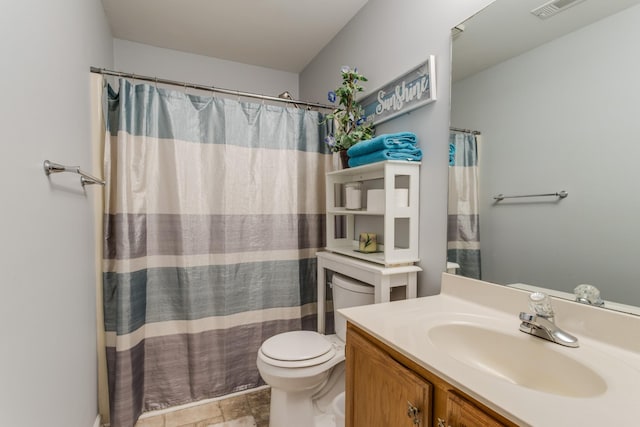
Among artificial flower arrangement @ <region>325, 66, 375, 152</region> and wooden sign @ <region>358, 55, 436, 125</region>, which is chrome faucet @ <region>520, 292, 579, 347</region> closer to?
wooden sign @ <region>358, 55, 436, 125</region>

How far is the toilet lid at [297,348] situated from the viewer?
4.81 ft

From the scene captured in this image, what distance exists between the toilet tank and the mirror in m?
0.59

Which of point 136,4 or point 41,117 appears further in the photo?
point 136,4

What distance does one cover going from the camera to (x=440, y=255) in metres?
1.37

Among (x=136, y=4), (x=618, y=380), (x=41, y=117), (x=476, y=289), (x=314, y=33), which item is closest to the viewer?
(x=618, y=380)

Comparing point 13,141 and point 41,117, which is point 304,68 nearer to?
point 41,117

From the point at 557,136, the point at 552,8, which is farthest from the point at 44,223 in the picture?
the point at 552,8

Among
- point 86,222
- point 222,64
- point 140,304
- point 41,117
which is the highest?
point 222,64

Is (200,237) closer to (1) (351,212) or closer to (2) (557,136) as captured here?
(1) (351,212)

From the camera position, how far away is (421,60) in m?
1.44

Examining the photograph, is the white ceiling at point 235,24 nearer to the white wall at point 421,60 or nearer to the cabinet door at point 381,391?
the white wall at point 421,60

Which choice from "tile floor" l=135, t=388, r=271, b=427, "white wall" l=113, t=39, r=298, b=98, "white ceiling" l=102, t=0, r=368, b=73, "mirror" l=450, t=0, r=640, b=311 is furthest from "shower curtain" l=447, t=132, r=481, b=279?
"white wall" l=113, t=39, r=298, b=98

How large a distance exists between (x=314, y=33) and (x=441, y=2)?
1093 mm

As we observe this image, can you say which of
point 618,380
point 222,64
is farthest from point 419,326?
point 222,64
